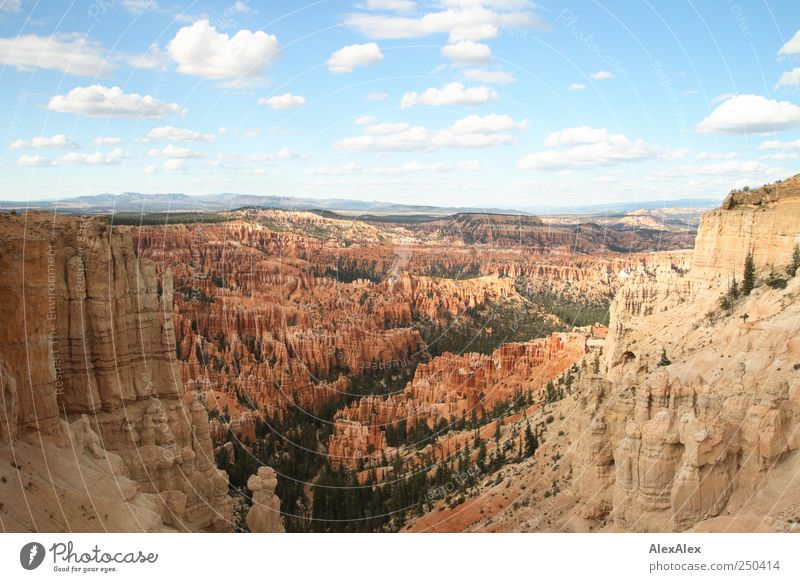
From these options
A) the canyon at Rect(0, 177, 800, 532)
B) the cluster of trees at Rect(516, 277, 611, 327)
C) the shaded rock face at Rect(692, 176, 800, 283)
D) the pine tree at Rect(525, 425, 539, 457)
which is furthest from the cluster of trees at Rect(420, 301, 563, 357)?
the pine tree at Rect(525, 425, 539, 457)

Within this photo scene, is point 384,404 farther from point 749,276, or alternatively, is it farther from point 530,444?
point 749,276

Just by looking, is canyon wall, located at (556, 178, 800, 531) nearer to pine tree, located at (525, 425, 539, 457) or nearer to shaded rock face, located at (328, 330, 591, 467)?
pine tree, located at (525, 425, 539, 457)

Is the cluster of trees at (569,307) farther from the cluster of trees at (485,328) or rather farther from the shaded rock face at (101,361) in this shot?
the shaded rock face at (101,361)

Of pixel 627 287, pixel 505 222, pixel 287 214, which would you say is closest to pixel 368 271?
pixel 287 214

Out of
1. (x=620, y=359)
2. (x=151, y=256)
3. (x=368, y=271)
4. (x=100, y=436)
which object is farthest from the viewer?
(x=368, y=271)

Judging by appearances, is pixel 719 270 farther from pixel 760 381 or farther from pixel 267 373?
pixel 267 373

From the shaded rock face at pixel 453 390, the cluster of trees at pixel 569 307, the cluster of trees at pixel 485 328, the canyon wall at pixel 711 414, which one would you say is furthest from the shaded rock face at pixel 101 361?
the cluster of trees at pixel 569 307
